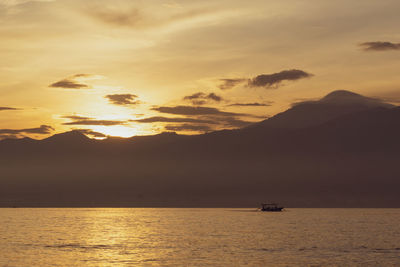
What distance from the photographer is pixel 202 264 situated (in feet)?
437

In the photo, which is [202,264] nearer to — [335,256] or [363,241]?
[335,256]

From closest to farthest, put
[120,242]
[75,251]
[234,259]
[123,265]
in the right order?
1. [123,265]
2. [234,259]
3. [75,251]
4. [120,242]

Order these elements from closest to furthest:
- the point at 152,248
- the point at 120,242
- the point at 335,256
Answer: the point at 335,256
the point at 152,248
the point at 120,242

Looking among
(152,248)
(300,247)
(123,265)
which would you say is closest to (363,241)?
(300,247)

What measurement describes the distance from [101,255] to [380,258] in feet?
212

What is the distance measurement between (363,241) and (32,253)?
100557mm

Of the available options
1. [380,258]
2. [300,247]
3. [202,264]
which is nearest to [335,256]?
[380,258]

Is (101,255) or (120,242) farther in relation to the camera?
(120,242)

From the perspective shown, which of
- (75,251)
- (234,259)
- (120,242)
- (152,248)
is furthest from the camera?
(120,242)

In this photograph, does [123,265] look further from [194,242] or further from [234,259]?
[194,242]

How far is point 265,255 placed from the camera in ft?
488

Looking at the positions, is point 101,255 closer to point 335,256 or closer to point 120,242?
point 120,242

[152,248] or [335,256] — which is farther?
[152,248]

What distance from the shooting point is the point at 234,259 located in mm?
140500
